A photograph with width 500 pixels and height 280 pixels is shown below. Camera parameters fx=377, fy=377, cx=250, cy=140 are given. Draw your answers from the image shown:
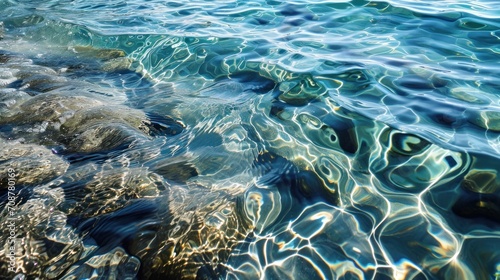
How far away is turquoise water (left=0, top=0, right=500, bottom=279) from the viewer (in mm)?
2438

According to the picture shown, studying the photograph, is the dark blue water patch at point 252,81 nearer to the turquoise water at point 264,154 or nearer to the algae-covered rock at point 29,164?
the turquoise water at point 264,154

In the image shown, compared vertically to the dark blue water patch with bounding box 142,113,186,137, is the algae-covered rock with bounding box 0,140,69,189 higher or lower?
higher

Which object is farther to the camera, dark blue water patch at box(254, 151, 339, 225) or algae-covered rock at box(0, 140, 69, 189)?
algae-covered rock at box(0, 140, 69, 189)

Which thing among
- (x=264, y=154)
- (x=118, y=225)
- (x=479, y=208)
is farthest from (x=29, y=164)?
(x=479, y=208)

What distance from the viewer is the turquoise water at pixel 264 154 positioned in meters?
2.44

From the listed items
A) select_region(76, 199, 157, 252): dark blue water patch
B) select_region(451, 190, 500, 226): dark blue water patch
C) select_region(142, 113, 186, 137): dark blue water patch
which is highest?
select_region(76, 199, 157, 252): dark blue water patch

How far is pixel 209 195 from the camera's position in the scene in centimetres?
295

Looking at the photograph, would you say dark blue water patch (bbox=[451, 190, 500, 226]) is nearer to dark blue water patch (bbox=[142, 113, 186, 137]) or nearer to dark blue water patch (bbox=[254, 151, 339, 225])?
dark blue water patch (bbox=[254, 151, 339, 225])

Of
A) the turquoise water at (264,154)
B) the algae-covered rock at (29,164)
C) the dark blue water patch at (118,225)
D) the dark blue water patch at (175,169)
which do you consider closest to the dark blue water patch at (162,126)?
the turquoise water at (264,154)

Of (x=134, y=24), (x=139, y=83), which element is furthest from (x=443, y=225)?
(x=134, y=24)

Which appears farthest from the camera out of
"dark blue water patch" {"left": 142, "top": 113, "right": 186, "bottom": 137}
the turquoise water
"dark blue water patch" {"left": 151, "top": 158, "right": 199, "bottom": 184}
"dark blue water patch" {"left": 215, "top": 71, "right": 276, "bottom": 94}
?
"dark blue water patch" {"left": 215, "top": 71, "right": 276, "bottom": 94}

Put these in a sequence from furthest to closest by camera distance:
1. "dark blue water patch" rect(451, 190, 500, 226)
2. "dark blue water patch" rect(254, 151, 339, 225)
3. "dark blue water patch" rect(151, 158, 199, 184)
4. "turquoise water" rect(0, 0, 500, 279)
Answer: "dark blue water patch" rect(151, 158, 199, 184) < "dark blue water patch" rect(254, 151, 339, 225) < "dark blue water patch" rect(451, 190, 500, 226) < "turquoise water" rect(0, 0, 500, 279)

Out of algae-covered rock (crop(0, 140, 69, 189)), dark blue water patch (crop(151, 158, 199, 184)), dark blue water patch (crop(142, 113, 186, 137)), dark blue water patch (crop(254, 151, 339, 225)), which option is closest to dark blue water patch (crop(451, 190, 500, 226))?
dark blue water patch (crop(254, 151, 339, 225))

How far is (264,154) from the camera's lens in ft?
11.4
